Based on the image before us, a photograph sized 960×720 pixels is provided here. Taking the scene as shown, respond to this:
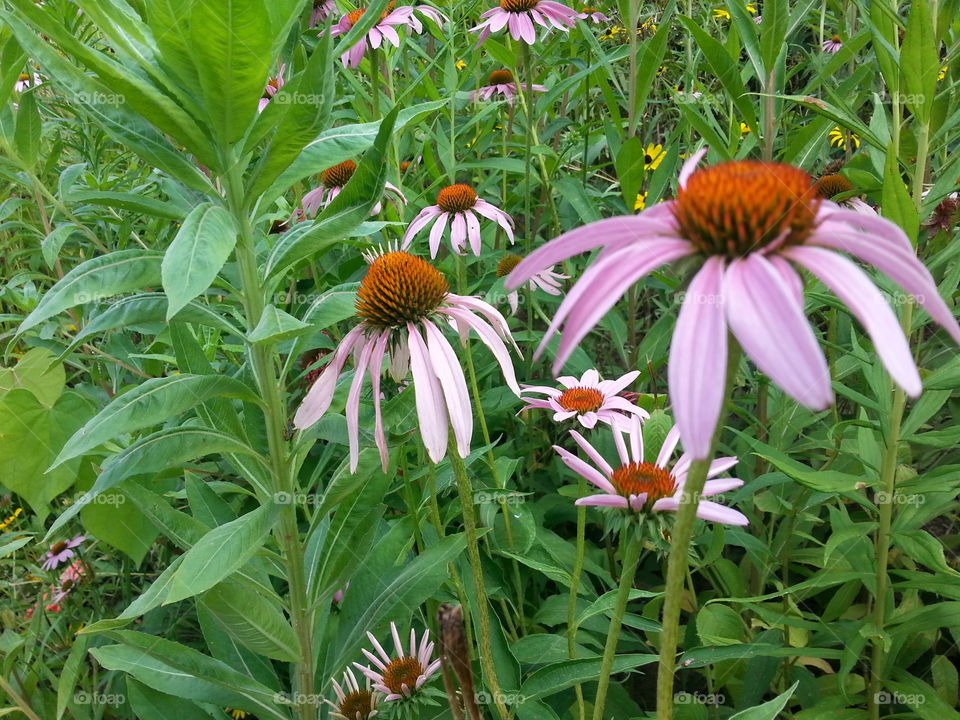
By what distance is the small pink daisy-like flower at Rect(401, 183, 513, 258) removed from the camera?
1964mm

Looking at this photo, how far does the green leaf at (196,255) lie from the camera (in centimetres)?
68

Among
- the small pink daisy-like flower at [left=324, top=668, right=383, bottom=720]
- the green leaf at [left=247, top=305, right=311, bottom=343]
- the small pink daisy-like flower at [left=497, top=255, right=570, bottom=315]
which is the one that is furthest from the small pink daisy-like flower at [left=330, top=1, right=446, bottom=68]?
the small pink daisy-like flower at [left=324, top=668, right=383, bottom=720]

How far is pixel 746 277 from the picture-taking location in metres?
0.48

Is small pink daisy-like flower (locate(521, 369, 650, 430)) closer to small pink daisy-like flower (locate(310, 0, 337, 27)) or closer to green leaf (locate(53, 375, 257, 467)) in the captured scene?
green leaf (locate(53, 375, 257, 467))

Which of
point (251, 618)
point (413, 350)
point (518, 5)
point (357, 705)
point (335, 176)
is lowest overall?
point (357, 705)

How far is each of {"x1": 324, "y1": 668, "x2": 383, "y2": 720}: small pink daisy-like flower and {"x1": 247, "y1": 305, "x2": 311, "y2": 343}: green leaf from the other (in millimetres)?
640

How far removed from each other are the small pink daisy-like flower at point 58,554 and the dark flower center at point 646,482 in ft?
6.09

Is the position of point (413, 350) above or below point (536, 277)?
below

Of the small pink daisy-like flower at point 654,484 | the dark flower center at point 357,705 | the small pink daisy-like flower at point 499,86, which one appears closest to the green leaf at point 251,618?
the dark flower center at point 357,705

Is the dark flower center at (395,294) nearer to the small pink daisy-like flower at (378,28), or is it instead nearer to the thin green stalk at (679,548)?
the thin green stalk at (679,548)

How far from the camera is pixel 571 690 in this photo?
1.41 m

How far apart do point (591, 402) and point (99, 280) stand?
827 mm

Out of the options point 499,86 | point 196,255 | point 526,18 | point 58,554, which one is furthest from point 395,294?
point 499,86

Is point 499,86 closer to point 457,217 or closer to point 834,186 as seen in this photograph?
point 457,217
